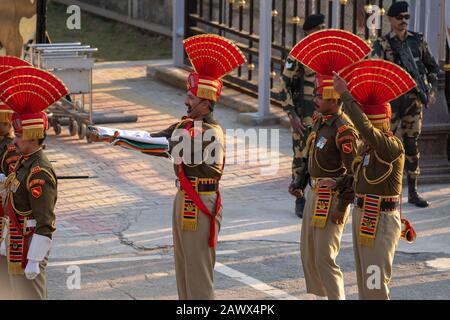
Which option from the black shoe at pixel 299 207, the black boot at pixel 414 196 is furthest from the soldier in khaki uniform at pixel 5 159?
the black boot at pixel 414 196

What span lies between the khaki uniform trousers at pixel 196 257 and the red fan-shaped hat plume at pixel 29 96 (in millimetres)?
1186

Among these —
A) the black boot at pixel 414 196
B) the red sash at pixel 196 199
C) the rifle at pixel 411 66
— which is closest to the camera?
the red sash at pixel 196 199

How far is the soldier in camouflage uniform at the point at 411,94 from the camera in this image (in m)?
13.8

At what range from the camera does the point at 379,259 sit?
9.51 meters

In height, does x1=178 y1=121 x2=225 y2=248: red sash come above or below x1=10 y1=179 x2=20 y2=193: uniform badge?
below

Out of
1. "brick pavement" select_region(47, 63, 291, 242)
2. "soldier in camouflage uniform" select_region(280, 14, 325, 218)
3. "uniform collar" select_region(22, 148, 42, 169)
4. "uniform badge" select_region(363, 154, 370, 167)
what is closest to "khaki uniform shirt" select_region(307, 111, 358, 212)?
"uniform badge" select_region(363, 154, 370, 167)

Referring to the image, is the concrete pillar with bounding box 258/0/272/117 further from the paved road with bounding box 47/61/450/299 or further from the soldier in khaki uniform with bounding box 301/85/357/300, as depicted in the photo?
the soldier in khaki uniform with bounding box 301/85/357/300

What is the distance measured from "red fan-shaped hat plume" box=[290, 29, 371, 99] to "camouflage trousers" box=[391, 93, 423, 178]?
13.2 ft

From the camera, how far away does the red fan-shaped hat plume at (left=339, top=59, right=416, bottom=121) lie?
9555mm

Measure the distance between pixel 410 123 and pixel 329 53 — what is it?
13.9 ft

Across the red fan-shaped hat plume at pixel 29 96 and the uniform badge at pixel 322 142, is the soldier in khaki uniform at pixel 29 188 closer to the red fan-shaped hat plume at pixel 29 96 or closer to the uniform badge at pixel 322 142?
the red fan-shaped hat plume at pixel 29 96

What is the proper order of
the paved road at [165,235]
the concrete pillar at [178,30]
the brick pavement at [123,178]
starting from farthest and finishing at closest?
the concrete pillar at [178,30] < the brick pavement at [123,178] < the paved road at [165,235]

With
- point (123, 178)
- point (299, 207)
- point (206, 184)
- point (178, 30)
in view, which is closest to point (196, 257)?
point (206, 184)
